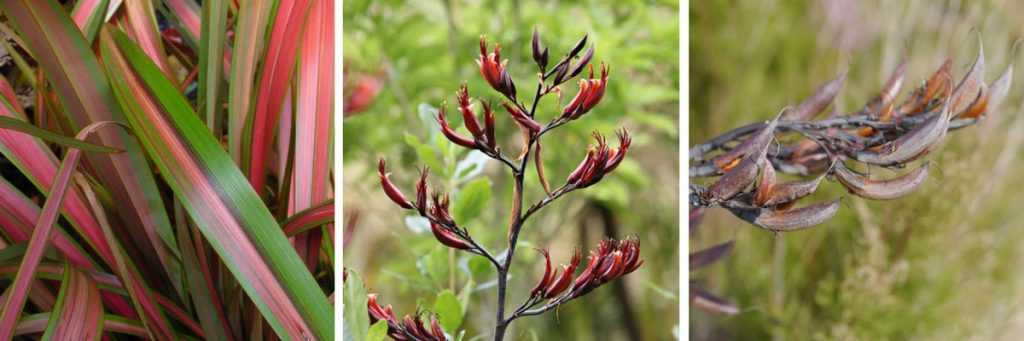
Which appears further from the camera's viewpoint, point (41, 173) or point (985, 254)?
point (985, 254)

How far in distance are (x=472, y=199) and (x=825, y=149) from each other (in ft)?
Result: 0.78

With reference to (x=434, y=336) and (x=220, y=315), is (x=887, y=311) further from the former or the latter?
(x=220, y=315)

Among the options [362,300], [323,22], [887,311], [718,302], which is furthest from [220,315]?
[887,311]

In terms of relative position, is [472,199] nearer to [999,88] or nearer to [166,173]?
[166,173]

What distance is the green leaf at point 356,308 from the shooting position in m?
0.57

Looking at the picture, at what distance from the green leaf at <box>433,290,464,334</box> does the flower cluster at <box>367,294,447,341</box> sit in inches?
0.6

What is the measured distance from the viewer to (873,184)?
→ 57 centimetres

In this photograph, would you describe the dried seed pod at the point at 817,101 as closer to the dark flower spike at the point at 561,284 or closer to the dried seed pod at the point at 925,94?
the dried seed pod at the point at 925,94

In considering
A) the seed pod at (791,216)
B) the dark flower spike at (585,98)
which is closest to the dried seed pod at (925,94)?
the seed pod at (791,216)

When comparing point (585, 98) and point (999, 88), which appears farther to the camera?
point (999, 88)

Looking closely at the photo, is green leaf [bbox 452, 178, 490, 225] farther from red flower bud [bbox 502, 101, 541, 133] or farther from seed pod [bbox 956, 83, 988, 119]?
seed pod [bbox 956, 83, 988, 119]

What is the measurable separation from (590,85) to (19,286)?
36 centimetres

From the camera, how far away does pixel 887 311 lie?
0.72m

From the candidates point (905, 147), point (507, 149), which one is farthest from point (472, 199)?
point (905, 147)
